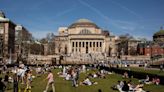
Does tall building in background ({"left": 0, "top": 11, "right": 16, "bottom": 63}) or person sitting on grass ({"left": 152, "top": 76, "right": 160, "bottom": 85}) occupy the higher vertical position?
tall building in background ({"left": 0, "top": 11, "right": 16, "bottom": 63})

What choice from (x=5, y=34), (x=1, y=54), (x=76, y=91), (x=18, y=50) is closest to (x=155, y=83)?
(x=76, y=91)

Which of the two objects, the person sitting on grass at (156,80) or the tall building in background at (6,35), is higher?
the tall building in background at (6,35)

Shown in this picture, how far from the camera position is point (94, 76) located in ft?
189

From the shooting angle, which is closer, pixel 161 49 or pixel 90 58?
pixel 90 58

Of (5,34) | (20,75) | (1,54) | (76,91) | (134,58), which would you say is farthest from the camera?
(134,58)

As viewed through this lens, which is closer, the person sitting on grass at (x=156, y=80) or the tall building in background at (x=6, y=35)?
the person sitting on grass at (x=156, y=80)

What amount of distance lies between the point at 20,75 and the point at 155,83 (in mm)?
16603

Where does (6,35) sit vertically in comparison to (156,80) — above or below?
above

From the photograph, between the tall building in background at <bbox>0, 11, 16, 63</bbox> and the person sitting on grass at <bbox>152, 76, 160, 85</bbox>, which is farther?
the tall building in background at <bbox>0, 11, 16, 63</bbox>

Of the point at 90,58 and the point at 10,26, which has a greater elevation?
the point at 10,26

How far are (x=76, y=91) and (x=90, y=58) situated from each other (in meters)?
125

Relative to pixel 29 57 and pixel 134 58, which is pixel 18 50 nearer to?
pixel 29 57

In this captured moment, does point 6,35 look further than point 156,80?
Yes

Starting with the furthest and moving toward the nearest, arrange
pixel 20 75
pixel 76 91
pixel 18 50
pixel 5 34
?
pixel 18 50, pixel 5 34, pixel 20 75, pixel 76 91
